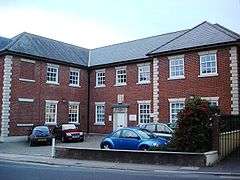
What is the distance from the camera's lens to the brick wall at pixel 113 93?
31.1 meters

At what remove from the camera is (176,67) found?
90.8 ft

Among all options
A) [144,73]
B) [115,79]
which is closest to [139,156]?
[144,73]

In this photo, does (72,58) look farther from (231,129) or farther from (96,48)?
(231,129)

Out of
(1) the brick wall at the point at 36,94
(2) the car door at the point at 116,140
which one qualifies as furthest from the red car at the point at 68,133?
(2) the car door at the point at 116,140

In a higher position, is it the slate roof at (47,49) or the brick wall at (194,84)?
the slate roof at (47,49)

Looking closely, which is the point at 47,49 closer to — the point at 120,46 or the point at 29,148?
the point at 120,46

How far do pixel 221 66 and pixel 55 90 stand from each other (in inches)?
625

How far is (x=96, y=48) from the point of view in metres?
41.3

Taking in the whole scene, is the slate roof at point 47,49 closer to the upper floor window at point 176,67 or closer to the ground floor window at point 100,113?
the ground floor window at point 100,113

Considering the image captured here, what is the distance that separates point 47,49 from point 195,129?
21.6 meters

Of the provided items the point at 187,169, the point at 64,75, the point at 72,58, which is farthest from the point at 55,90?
the point at 187,169

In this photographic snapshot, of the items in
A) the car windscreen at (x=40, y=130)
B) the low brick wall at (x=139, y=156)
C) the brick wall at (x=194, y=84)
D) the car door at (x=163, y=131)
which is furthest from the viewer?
the car windscreen at (x=40, y=130)

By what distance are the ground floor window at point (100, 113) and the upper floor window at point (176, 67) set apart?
30.4 feet

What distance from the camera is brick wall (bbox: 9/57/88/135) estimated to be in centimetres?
2916
